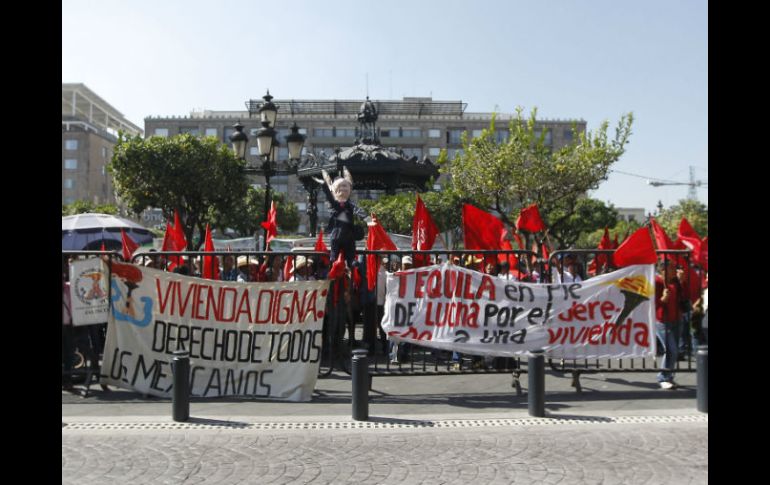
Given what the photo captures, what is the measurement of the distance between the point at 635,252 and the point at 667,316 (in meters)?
1.07

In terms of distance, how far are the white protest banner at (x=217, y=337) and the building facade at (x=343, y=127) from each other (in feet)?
238

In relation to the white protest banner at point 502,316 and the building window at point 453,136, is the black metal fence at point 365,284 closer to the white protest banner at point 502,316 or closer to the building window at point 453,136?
the white protest banner at point 502,316

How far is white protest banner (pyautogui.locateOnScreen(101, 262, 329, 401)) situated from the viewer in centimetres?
647

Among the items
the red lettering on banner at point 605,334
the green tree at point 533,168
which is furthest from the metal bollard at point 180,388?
the green tree at point 533,168

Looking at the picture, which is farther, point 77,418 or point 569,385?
point 569,385

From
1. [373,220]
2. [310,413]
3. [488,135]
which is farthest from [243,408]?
[488,135]

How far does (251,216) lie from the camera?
5062cm

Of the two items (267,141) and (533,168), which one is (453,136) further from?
(267,141)

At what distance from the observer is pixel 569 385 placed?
24.3ft
